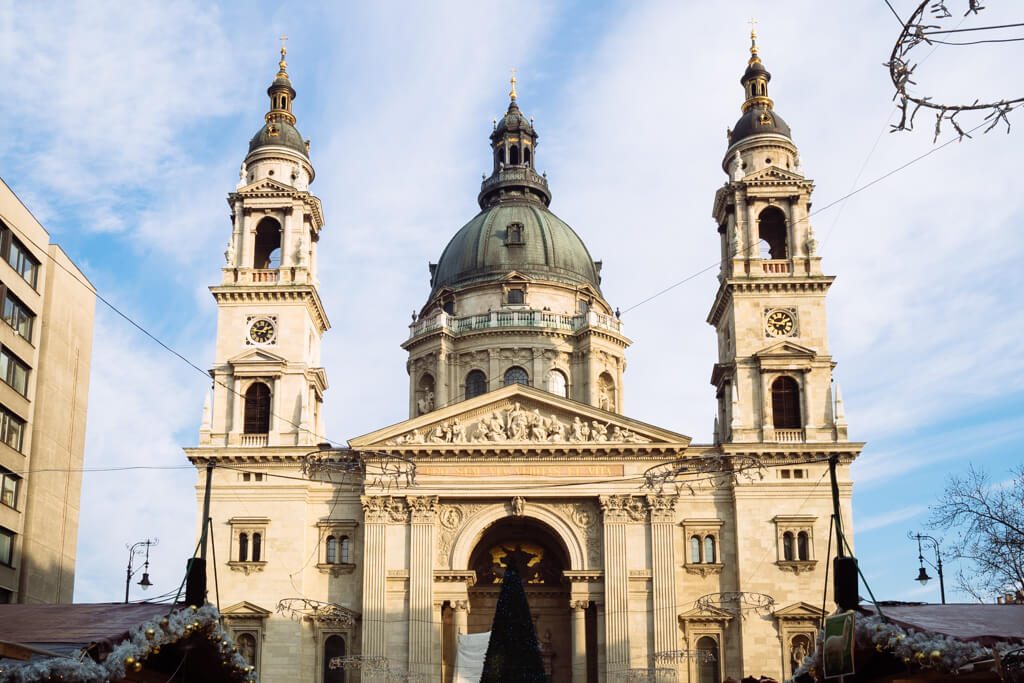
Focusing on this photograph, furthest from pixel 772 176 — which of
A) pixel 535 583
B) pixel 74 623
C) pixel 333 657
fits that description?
pixel 74 623

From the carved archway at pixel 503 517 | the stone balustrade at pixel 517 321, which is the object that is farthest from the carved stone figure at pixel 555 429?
the stone balustrade at pixel 517 321

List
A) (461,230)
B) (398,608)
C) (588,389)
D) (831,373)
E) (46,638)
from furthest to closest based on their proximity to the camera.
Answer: (461,230) < (588,389) < (831,373) < (398,608) < (46,638)

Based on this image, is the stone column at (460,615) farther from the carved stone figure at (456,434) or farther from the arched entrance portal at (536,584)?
the carved stone figure at (456,434)

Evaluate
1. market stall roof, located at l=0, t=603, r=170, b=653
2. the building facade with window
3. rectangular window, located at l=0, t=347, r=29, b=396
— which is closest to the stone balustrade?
the building facade with window

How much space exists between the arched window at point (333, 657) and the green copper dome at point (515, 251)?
81.5 feet

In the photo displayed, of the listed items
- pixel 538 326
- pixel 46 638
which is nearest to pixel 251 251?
pixel 538 326

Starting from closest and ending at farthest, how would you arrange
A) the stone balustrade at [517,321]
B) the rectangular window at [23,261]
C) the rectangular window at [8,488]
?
1. the rectangular window at [8,488]
2. the rectangular window at [23,261]
3. the stone balustrade at [517,321]

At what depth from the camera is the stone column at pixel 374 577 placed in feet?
163

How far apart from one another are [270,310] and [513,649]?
70.1ft

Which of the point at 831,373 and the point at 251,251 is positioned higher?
the point at 251,251

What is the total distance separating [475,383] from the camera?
66812 millimetres

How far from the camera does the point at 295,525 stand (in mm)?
52156

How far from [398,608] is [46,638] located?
110 ft

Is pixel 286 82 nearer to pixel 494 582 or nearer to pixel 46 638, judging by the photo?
pixel 494 582
